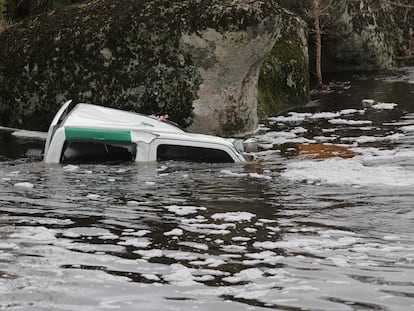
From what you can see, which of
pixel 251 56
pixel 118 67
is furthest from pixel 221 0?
pixel 118 67

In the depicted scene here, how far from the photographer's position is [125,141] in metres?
11.6

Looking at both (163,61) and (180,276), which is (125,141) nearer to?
(163,61)

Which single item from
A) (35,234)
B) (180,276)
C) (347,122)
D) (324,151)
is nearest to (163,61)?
(324,151)

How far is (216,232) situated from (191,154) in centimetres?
393

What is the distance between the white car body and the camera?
37.4ft

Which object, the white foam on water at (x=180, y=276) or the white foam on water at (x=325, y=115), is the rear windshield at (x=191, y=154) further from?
the white foam on water at (x=325, y=115)

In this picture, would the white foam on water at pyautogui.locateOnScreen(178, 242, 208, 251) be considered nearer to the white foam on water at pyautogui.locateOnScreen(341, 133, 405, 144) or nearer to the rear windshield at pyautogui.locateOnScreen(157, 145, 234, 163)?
the rear windshield at pyautogui.locateOnScreen(157, 145, 234, 163)

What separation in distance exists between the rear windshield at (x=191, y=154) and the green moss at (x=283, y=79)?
308 inches

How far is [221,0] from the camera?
53.5 ft

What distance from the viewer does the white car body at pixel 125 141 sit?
11.4m

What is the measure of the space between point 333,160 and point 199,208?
4160mm

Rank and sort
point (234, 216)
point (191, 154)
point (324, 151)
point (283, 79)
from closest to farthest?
point (234, 216), point (191, 154), point (324, 151), point (283, 79)

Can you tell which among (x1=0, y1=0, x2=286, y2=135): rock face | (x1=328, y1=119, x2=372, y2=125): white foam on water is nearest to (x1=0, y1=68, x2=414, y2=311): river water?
(x1=0, y1=0, x2=286, y2=135): rock face

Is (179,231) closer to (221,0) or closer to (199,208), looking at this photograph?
(199,208)
